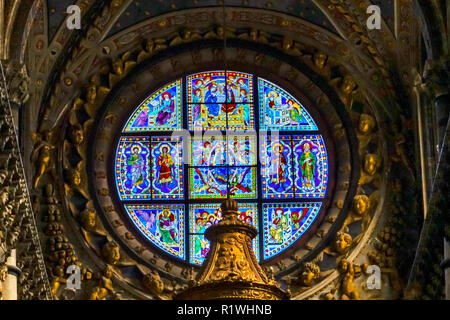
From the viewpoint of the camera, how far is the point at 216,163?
2495 cm

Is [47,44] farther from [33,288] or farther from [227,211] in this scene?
[227,211]

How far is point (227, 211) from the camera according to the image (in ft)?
58.2

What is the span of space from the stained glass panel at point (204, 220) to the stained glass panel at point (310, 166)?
34.1 inches

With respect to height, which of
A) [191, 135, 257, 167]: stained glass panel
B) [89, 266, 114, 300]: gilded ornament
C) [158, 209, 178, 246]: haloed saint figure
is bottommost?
[89, 266, 114, 300]: gilded ornament

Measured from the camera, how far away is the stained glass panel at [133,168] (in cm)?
2450

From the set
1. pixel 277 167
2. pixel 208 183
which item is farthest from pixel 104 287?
pixel 277 167

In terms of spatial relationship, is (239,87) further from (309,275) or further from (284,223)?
(309,275)

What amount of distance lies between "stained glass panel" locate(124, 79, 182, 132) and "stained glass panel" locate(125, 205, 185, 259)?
140 cm

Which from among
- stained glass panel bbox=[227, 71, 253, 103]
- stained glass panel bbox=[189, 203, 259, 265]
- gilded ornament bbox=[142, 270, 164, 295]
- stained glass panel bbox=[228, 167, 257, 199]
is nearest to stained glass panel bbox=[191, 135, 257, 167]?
stained glass panel bbox=[228, 167, 257, 199]

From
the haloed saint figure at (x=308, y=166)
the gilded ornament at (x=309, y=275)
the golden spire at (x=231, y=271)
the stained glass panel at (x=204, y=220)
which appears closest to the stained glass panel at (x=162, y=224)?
the stained glass panel at (x=204, y=220)

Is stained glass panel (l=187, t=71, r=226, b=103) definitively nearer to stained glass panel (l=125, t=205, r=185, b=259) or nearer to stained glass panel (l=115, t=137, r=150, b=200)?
stained glass panel (l=115, t=137, r=150, b=200)

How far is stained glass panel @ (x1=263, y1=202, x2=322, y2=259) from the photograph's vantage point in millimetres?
24250
